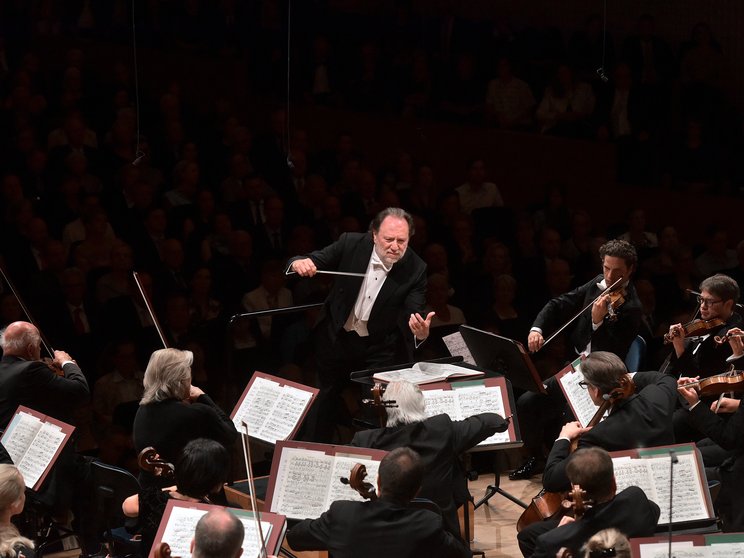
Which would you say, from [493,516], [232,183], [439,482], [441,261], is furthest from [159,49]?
[439,482]

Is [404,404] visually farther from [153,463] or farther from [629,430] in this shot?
[153,463]

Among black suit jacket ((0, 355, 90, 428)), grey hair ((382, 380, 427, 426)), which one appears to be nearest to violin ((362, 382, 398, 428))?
grey hair ((382, 380, 427, 426))

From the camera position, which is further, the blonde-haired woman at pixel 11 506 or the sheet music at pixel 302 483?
the sheet music at pixel 302 483

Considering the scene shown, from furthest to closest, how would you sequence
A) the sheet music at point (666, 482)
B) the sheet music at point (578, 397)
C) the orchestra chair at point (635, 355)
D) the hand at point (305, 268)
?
the orchestra chair at point (635, 355)
the hand at point (305, 268)
the sheet music at point (578, 397)
the sheet music at point (666, 482)

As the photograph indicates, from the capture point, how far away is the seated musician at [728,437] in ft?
14.5

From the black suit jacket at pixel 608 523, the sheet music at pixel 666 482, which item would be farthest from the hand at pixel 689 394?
the black suit jacket at pixel 608 523

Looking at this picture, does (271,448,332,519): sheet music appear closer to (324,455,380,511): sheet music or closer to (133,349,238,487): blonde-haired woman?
(324,455,380,511): sheet music

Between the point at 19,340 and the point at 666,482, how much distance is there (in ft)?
9.29

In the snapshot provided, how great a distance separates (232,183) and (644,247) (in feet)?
9.98

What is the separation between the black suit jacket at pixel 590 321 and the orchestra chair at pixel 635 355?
94 millimetres

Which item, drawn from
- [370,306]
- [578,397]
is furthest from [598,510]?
[370,306]

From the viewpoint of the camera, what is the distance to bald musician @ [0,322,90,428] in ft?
16.3

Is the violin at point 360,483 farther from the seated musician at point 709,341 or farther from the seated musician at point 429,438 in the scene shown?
the seated musician at point 709,341

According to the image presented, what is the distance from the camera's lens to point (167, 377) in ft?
15.0
